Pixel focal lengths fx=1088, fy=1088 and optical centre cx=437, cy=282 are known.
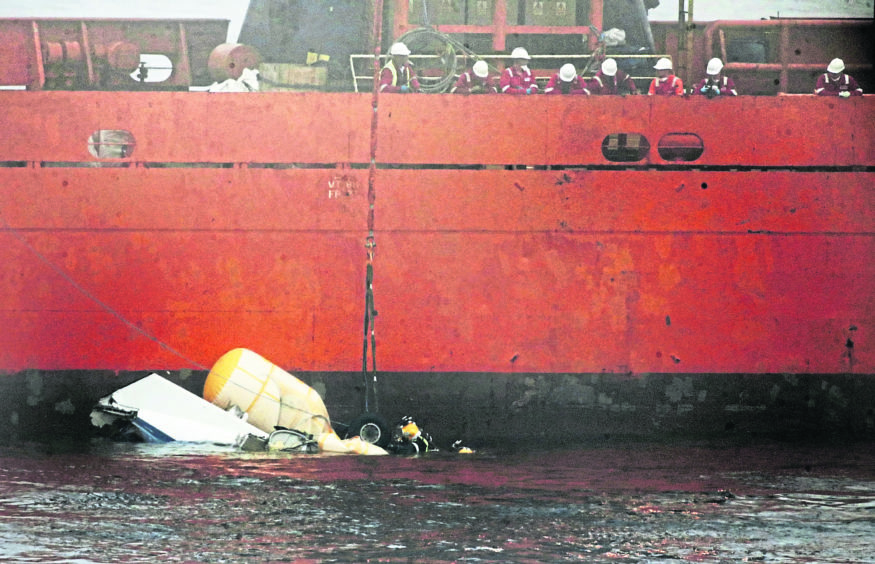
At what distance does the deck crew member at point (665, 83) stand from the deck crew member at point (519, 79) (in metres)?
1.26

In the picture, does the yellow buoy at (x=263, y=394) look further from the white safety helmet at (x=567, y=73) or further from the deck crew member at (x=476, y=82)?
the white safety helmet at (x=567, y=73)

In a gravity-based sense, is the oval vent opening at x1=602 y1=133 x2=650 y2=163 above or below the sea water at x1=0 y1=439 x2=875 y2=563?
above

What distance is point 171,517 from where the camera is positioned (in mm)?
6336

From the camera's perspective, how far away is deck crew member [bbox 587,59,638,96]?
11.6m

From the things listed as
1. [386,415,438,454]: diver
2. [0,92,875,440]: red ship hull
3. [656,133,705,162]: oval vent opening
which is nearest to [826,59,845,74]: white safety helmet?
[0,92,875,440]: red ship hull

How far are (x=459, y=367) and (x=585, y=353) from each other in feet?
4.22

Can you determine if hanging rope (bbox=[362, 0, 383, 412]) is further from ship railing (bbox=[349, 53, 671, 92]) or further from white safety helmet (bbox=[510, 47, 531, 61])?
white safety helmet (bbox=[510, 47, 531, 61])

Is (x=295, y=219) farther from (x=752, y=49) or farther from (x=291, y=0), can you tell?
(x=752, y=49)

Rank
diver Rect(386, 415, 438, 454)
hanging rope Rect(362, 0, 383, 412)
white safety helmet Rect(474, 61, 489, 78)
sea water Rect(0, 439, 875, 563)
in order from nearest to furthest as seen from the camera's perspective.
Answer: sea water Rect(0, 439, 875, 563) < diver Rect(386, 415, 438, 454) < hanging rope Rect(362, 0, 383, 412) < white safety helmet Rect(474, 61, 489, 78)

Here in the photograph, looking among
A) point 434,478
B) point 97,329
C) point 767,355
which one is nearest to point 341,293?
point 97,329

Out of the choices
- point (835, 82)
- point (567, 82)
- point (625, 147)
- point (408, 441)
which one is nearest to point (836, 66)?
point (835, 82)

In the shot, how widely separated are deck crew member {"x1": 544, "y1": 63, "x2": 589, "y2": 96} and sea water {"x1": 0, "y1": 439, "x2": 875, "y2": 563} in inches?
153

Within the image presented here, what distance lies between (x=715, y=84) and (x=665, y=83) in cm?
58

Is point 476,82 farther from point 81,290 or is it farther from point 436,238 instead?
point 81,290
